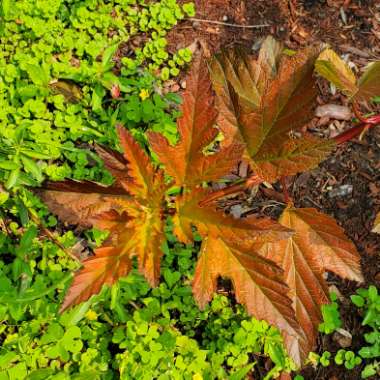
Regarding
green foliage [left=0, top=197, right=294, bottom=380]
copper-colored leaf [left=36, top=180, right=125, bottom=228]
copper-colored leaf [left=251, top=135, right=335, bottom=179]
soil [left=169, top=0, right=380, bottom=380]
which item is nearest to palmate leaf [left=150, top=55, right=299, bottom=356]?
copper-colored leaf [left=251, top=135, right=335, bottom=179]

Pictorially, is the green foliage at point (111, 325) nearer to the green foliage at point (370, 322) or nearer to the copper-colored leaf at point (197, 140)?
the green foliage at point (370, 322)

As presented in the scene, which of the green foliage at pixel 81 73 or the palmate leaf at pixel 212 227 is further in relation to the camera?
the green foliage at pixel 81 73

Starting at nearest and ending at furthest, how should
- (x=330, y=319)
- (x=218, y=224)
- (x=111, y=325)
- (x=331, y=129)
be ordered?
(x=218, y=224) → (x=111, y=325) → (x=330, y=319) → (x=331, y=129)

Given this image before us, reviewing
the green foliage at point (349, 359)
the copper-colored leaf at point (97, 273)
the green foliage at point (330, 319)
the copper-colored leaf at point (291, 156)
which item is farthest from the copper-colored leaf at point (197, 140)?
the green foliage at point (349, 359)

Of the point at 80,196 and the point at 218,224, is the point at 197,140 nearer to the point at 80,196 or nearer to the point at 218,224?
the point at 218,224

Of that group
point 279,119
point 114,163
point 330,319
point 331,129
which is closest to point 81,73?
point 114,163

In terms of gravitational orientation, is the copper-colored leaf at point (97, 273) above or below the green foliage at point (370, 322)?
above

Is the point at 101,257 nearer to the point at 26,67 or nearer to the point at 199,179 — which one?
the point at 199,179
